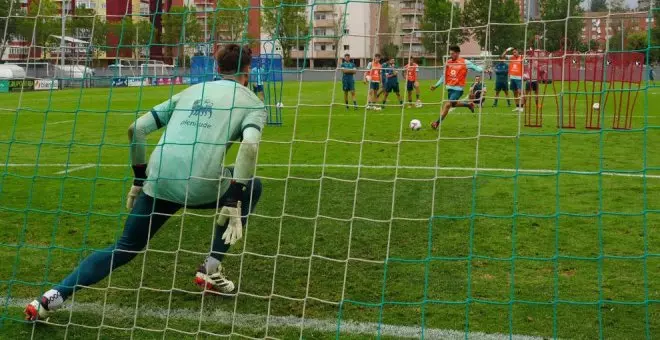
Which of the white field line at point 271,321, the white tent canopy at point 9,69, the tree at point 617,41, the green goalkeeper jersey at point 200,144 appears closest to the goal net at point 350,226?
the white field line at point 271,321

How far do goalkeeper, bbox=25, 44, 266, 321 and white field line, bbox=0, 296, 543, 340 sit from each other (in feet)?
0.87

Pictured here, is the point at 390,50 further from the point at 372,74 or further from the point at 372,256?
the point at 372,74

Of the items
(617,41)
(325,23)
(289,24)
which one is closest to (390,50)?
(325,23)

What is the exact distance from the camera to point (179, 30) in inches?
245

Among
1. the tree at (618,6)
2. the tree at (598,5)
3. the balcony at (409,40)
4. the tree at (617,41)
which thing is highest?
the tree at (598,5)

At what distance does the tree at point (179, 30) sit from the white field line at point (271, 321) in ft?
7.02

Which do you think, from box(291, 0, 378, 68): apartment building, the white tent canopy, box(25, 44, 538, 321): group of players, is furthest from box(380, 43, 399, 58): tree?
the white tent canopy

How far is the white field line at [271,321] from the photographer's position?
4.22m

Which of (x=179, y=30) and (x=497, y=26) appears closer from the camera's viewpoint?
(x=179, y=30)

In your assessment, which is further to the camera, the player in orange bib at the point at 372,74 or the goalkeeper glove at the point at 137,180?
the player in orange bib at the point at 372,74

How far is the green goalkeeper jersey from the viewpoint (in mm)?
4535

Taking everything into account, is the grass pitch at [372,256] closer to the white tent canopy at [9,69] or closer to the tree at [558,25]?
the tree at [558,25]

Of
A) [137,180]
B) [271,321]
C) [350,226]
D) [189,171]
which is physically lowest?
[271,321]

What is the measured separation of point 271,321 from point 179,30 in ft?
9.28
